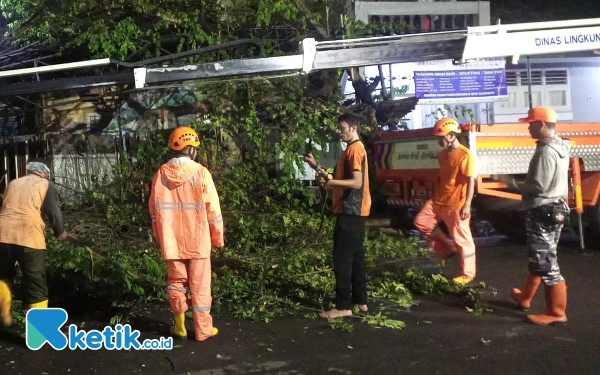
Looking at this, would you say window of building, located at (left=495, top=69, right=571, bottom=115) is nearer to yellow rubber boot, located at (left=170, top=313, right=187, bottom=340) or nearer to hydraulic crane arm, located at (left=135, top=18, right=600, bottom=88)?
hydraulic crane arm, located at (left=135, top=18, right=600, bottom=88)

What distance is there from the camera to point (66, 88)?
240 inches

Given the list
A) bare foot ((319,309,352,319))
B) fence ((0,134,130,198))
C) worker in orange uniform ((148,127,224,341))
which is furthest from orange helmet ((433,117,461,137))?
fence ((0,134,130,198))

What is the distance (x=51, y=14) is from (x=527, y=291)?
322 inches

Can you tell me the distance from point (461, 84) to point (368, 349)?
8710 mm

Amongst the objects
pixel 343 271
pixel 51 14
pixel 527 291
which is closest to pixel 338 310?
pixel 343 271

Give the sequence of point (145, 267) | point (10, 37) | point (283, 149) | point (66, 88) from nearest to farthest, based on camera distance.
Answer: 1. point (66, 88)
2. point (145, 267)
3. point (283, 149)
4. point (10, 37)

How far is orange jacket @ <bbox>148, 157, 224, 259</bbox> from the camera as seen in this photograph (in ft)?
16.8

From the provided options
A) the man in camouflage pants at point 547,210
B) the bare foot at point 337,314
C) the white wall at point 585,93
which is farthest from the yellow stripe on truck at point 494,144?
the white wall at point 585,93

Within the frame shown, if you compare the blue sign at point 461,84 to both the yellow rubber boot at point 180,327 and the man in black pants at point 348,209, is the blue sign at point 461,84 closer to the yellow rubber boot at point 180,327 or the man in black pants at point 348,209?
the man in black pants at point 348,209

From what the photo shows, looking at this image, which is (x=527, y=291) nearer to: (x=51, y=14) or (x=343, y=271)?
(x=343, y=271)

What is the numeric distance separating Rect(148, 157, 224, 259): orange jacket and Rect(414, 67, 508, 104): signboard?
8079 mm

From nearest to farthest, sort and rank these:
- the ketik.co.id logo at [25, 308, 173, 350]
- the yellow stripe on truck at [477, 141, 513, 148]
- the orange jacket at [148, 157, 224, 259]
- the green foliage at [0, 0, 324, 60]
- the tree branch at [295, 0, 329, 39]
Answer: the orange jacket at [148, 157, 224, 259], the ketik.co.id logo at [25, 308, 173, 350], the yellow stripe on truck at [477, 141, 513, 148], the green foliage at [0, 0, 324, 60], the tree branch at [295, 0, 329, 39]

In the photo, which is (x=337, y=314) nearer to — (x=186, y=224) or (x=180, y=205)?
(x=186, y=224)

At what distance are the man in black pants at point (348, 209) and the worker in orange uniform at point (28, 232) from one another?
2357 mm
